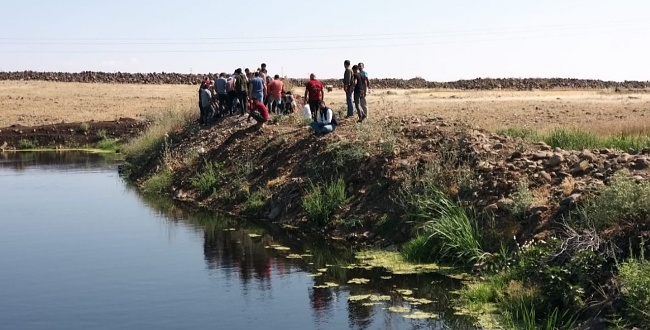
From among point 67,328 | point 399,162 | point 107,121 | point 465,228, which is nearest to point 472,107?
point 107,121

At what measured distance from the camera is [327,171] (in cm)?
2345

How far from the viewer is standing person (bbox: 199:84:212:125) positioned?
33.2 metres

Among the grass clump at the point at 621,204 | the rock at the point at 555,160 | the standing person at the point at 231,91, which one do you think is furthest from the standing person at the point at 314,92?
the grass clump at the point at 621,204

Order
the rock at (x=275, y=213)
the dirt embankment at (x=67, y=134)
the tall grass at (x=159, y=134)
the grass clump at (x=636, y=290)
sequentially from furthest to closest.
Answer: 1. the dirt embankment at (x=67, y=134)
2. the tall grass at (x=159, y=134)
3. the rock at (x=275, y=213)
4. the grass clump at (x=636, y=290)

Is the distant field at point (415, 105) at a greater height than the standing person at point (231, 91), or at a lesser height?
lesser

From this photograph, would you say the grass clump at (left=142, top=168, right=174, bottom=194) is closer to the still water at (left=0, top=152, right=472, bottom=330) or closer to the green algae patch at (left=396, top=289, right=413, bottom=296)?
the still water at (left=0, top=152, right=472, bottom=330)

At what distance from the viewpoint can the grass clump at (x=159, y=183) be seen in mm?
29859

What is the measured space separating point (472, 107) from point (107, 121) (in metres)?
22.1

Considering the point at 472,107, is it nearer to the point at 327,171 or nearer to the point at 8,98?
the point at 327,171

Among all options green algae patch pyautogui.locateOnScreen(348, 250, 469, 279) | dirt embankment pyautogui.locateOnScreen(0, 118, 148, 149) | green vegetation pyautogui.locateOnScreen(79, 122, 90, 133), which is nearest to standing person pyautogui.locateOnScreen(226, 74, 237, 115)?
Result: green algae patch pyautogui.locateOnScreen(348, 250, 469, 279)

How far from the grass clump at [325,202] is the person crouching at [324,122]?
3808mm

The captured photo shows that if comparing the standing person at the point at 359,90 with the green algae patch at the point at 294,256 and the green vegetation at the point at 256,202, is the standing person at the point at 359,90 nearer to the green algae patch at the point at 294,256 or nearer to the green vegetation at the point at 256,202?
the green vegetation at the point at 256,202

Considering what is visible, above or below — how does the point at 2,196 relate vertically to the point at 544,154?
below

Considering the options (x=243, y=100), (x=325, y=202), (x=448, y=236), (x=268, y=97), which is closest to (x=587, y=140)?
(x=325, y=202)
